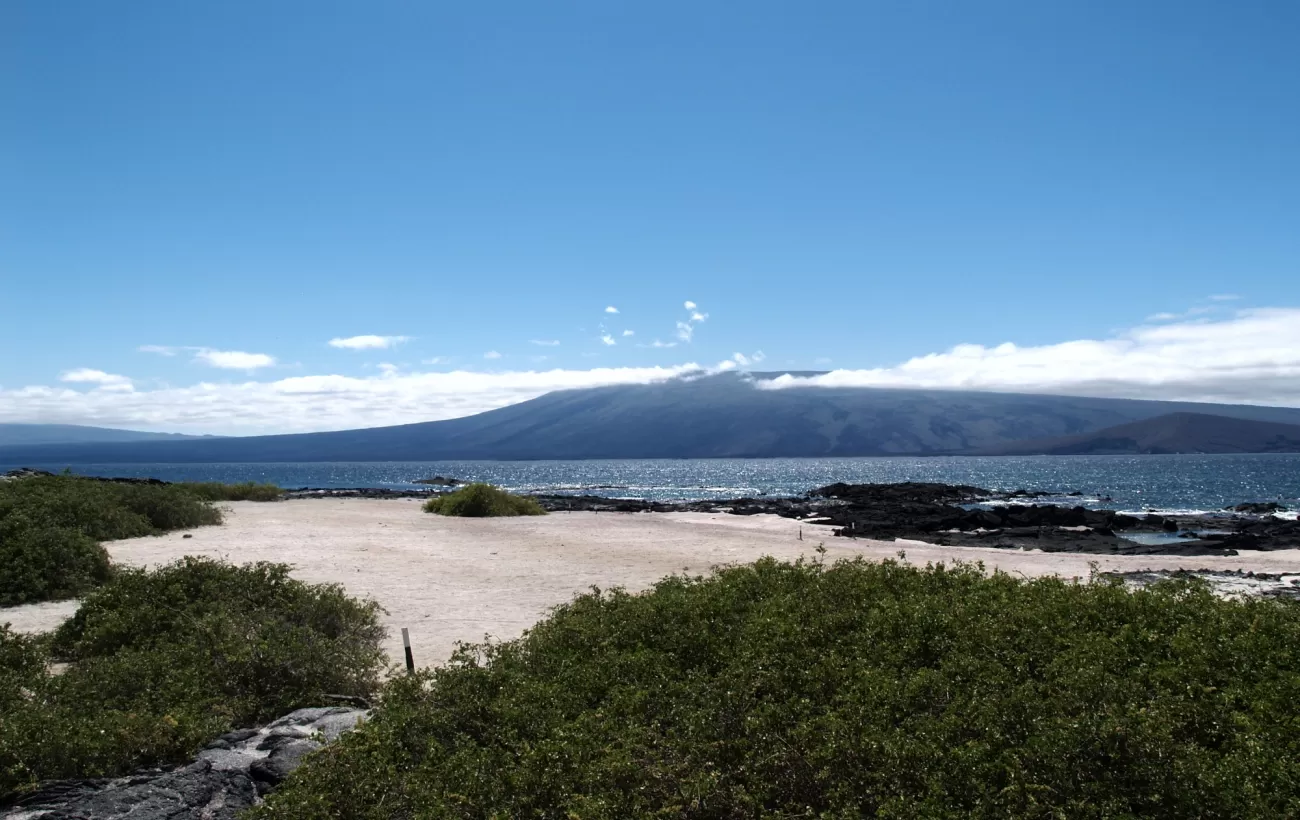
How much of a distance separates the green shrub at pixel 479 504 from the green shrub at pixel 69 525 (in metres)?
11.7

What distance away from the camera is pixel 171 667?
9.02 m

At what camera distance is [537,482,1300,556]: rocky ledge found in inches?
1334

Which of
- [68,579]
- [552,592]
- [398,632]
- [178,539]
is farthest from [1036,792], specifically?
[178,539]

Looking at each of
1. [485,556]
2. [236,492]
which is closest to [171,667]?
[485,556]

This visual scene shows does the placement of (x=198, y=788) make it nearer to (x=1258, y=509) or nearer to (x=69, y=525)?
(x=69, y=525)

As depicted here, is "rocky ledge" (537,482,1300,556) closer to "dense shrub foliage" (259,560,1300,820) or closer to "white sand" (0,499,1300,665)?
"white sand" (0,499,1300,665)

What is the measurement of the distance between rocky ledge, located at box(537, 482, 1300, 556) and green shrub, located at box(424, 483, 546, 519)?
8.79m

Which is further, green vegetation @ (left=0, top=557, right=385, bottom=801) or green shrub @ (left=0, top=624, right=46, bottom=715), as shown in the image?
green shrub @ (left=0, top=624, right=46, bottom=715)

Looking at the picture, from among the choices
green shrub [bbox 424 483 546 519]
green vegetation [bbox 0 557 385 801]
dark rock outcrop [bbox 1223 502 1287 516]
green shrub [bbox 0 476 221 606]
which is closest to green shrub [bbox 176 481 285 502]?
green shrub [bbox 424 483 546 519]

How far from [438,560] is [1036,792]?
765 inches

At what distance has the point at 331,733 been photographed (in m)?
7.30

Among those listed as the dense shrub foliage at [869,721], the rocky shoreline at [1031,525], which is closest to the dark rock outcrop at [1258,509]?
the rocky shoreline at [1031,525]

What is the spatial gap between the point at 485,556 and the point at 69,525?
1091cm

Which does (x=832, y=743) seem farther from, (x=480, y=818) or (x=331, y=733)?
(x=331, y=733)
